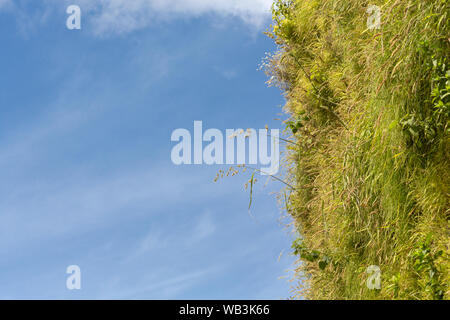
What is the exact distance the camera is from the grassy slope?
8.21ft

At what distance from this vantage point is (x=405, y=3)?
8.75ft

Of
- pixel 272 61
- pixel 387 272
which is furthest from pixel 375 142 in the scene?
pixel 272 61

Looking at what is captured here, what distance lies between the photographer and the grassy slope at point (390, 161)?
2.50 metres

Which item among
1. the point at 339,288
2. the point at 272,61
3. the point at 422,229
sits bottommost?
the point at 339,288

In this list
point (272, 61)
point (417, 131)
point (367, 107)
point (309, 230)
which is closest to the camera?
point (417, 131)

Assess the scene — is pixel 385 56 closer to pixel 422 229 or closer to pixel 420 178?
pixel 420 178

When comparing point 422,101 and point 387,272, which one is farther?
point 387,272

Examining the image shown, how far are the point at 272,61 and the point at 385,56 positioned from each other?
3430mm

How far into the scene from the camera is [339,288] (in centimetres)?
361

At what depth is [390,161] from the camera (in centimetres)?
280
